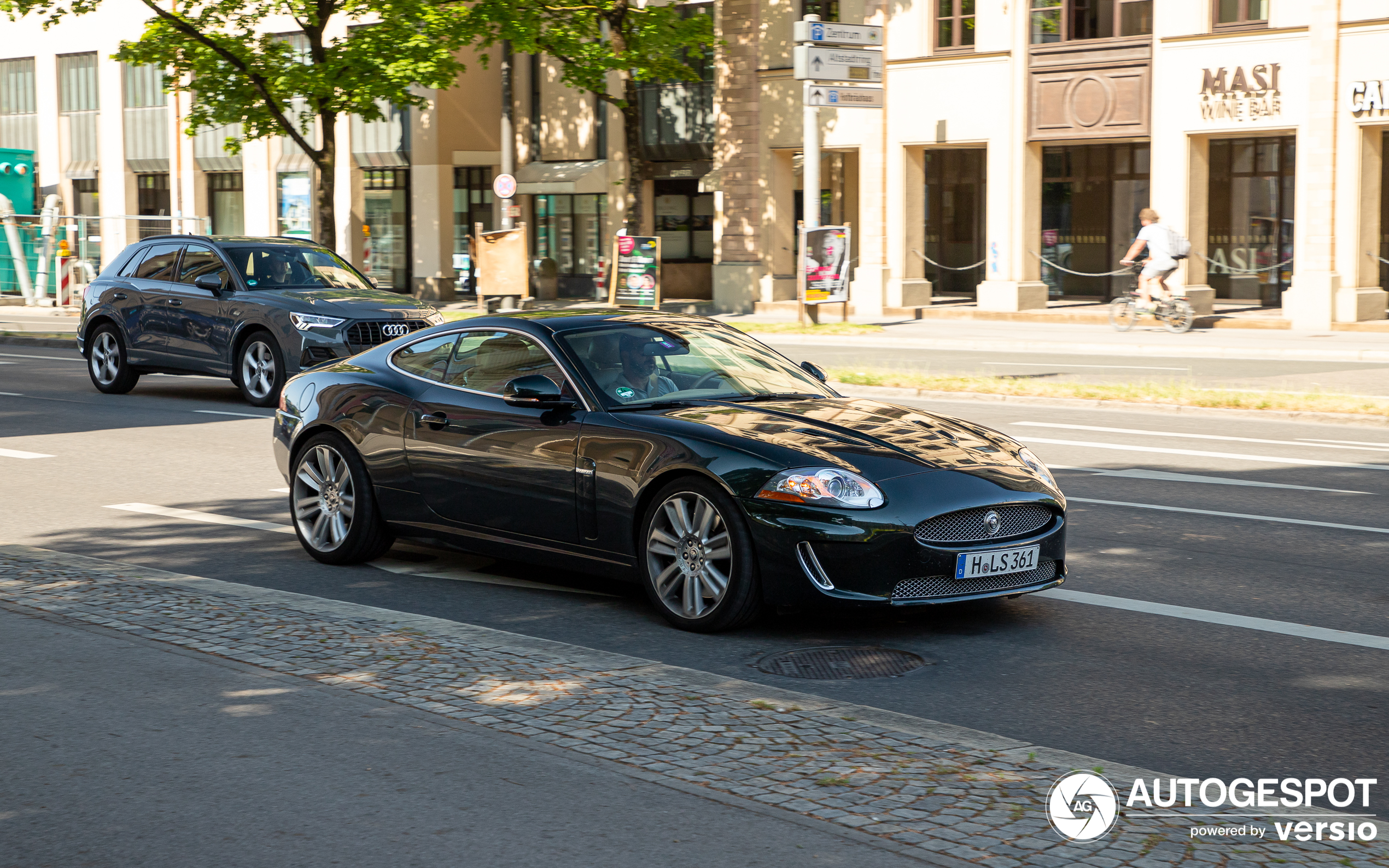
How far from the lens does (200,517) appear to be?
33.8ft

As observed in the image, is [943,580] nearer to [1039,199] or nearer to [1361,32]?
[1361,32]

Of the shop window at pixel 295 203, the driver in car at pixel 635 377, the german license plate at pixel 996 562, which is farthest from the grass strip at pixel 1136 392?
the shop window at pixel 295 203

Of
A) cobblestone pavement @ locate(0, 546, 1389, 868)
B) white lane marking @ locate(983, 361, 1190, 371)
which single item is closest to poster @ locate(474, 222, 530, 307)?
white lane marking @ locate(983, 361, 1190, 371)

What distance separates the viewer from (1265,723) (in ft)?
18.7

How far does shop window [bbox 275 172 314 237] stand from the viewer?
4666cm

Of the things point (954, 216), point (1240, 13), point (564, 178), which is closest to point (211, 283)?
point (1240, 13)

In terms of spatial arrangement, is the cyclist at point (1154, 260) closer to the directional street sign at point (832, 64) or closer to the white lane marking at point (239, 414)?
the directional street sign at point (832, 64)

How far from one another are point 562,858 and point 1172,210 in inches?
1100

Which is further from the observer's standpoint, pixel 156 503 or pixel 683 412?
pixel 156 503

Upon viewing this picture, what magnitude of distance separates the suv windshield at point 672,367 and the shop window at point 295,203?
39.6m

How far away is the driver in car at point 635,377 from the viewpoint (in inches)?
309

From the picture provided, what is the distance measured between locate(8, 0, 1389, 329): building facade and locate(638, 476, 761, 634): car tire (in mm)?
23218

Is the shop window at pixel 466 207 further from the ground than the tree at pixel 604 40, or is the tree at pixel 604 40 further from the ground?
the tree at pixel 604 40

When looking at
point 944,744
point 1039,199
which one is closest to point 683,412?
point 944,744
